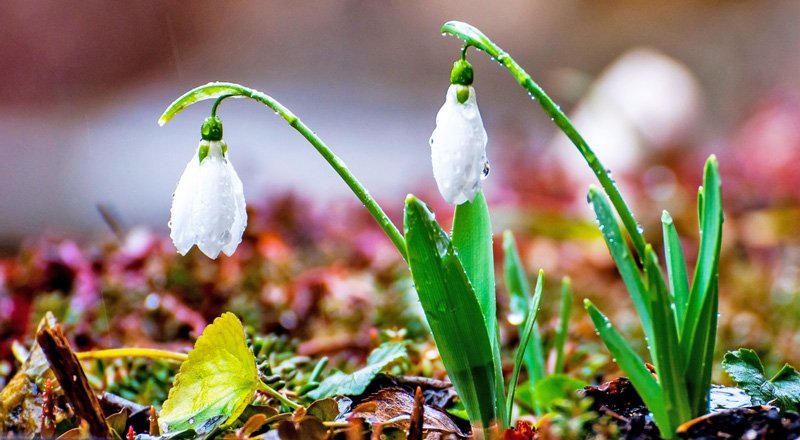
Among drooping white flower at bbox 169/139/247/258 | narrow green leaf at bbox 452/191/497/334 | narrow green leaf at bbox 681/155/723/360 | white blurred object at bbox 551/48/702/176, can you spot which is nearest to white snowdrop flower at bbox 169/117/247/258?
drooping white flower at bbox 169/139/247/258

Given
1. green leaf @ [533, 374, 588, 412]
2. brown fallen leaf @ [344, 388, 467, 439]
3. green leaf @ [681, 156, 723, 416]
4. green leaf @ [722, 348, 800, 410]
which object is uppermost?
green leaf @ [681, 156, 723, 416]

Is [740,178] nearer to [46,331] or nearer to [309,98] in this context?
[309,98]

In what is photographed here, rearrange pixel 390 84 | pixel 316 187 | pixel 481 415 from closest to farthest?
pixel 481 415 → pixel 316 187 → pixel 390 84

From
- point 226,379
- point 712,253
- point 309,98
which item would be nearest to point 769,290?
point 712,253

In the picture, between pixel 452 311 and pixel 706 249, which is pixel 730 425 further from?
pixel 452 311

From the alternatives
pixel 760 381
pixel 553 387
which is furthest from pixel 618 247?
pixel 553 387

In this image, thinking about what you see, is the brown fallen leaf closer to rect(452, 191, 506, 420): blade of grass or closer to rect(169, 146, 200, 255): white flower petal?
rect(452, 191, 506, 420): blade of grass
